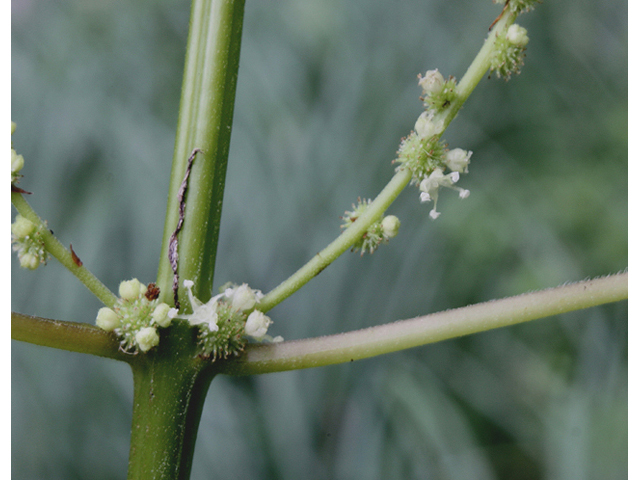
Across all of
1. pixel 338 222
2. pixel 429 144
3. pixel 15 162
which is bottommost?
pixel 15 162

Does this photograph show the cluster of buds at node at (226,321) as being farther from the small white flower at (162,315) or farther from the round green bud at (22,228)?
the round green bud at (22,228)

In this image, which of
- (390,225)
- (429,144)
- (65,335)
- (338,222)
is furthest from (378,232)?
(338,222)

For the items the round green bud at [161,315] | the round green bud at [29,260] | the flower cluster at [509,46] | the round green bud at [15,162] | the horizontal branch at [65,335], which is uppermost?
the flower cluster at [509,46]

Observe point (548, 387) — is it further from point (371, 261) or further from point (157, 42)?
point (157, 42)

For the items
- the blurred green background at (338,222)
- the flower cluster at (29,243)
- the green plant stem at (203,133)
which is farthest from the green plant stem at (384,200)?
the blurred green background at (338,222)

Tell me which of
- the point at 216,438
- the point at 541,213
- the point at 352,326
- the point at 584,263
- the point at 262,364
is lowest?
the point at 262,364

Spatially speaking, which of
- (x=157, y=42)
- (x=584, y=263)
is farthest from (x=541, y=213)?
(x=157, y=42)

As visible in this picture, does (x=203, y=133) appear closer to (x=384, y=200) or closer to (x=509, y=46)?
(x=384, y=200)
